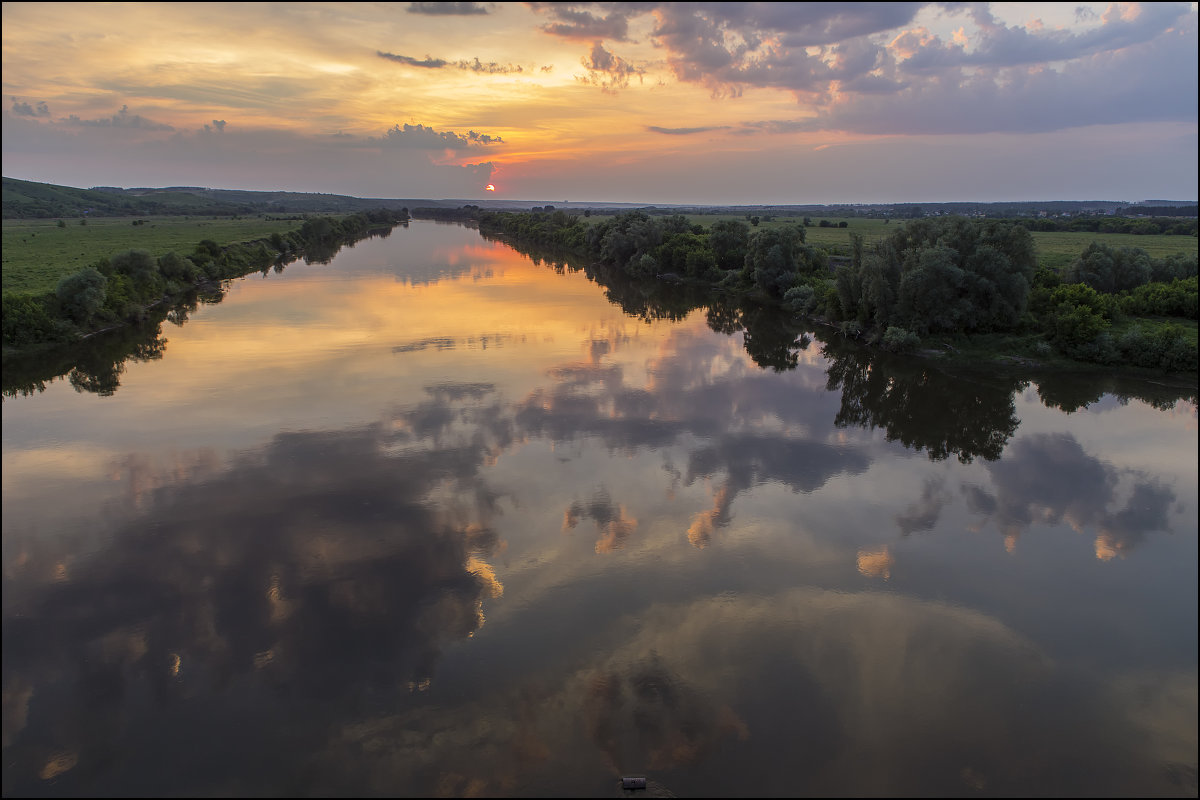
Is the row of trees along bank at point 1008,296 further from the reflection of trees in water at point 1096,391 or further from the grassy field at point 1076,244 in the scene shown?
the grassy field at point 1076,244

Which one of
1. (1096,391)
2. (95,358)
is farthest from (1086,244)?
(95,358)

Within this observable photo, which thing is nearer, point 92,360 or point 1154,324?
point 92,360

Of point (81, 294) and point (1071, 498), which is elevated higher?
point (81, 294)

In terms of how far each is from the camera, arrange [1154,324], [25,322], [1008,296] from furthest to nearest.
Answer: [1008,296], [1154,324], [25,322]

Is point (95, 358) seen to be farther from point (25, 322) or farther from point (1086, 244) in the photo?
point (1086, 244)

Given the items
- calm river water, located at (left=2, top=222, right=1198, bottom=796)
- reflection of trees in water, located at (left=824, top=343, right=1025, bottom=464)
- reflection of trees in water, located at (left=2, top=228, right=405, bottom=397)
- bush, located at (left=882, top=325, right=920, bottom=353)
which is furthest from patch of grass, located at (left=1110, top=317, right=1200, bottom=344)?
reflection of trees in water, located at (left=2, top=228, right=405, bottom=397)

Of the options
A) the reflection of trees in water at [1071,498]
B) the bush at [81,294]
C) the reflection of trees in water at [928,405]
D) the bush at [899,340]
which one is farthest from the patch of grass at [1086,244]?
the bush at [81,294]
